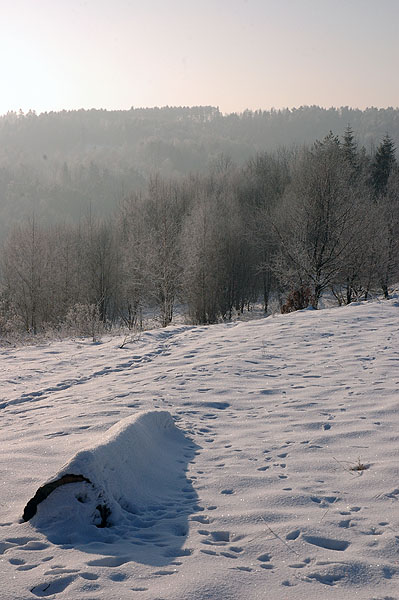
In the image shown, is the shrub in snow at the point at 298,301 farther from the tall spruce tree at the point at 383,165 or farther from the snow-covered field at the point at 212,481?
the tall spruce tree at the point at 383,165

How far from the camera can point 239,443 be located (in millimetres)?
5012

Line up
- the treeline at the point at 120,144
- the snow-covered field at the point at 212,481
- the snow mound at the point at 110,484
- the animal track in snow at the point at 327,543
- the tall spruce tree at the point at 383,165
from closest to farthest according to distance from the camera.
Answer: the snow-covered field at the point at 212,481 → the animal track in snow at the point at 327,543 → the snow mound at the point at 110,484 → the tall spruce tree at the point at 383,165 → the treeline at the point at 120,144

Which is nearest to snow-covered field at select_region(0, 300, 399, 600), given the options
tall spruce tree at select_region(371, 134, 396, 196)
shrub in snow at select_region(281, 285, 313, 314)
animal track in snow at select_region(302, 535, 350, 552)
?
animal track in snow at select_region(302, 535, 350, 552)

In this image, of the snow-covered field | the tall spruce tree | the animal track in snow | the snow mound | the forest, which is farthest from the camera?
the tall spruce tree

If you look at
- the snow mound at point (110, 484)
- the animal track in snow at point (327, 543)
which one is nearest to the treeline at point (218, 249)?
the snow mound at point (110, 484)

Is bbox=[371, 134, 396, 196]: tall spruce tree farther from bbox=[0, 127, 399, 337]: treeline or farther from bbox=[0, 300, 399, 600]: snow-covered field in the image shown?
bbox=[0, 300, 399, 600]: snow-covered field

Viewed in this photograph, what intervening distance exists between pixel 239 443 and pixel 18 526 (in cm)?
249

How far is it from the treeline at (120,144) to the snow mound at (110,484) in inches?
2468

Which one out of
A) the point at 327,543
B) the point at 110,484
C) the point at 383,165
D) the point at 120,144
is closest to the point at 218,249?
the point at 383,165

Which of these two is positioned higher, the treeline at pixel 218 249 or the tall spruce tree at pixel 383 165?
the tall spruce tree at pixel 383 165

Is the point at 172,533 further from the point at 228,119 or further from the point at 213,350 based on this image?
the point at 228,119

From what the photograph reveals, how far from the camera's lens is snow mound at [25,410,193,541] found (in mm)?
3295

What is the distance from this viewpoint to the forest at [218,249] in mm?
21828

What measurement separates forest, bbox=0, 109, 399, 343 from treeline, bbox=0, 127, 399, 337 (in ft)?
0.30
